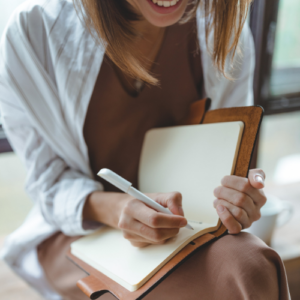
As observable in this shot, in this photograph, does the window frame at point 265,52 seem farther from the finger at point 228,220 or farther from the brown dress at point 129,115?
the finger at point 228,220

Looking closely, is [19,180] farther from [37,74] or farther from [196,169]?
[196,169]

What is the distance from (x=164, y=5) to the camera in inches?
16.4

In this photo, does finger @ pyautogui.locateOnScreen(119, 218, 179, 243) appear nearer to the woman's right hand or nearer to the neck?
the woman's right hand

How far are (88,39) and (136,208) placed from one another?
0.28m

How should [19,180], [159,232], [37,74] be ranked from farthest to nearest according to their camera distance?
1. [19,180]
2. [37,74]
3. [159,232]

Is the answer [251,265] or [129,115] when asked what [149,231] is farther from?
[129,115]

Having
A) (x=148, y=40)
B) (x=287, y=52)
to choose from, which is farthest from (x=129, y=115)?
(x=287, y=52)

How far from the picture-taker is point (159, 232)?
0.35 metres

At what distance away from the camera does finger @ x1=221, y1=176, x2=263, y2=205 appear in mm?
365

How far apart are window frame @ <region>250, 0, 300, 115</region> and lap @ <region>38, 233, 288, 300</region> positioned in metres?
0.66

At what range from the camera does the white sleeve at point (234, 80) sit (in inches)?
21.3

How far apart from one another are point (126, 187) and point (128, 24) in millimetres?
262

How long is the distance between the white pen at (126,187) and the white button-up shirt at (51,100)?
0.52 ft

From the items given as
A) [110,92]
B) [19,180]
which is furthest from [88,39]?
[19,180]
